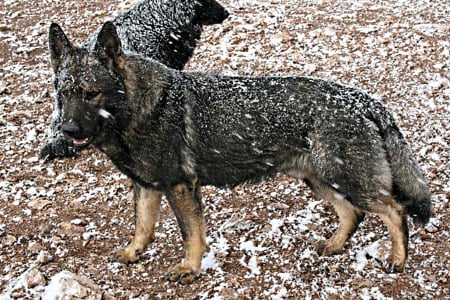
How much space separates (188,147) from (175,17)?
309 cm

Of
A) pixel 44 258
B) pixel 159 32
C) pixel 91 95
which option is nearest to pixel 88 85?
pixel 91 95

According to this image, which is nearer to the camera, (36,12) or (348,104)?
(348,104)

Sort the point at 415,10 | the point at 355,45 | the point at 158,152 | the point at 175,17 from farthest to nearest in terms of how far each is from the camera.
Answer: the point at 415,10 < the point at 355,45 < the point at 175,17 < the point at 158,152

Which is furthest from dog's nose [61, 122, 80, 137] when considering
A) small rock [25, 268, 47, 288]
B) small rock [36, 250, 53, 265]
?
small rock [36, 250, 53, 265]

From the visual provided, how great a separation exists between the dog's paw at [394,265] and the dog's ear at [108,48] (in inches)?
113

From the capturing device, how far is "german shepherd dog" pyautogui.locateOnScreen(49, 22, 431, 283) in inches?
162

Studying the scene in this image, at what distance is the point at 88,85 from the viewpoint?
149 inches

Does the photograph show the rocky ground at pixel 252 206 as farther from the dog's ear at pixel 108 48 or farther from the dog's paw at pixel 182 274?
the dog's ear at pixel 108 48

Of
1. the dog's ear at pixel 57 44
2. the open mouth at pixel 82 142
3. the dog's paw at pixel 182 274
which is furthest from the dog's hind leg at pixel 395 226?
the dog's ear at pixel 57 44

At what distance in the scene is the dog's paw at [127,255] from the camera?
4.91 m

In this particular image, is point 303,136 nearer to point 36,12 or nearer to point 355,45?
point 355,45

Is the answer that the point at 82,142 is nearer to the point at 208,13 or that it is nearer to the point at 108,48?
Answer: the point at 108,48

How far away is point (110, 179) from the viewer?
20.1ft

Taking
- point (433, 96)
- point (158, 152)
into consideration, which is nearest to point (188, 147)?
point (158, 152)
